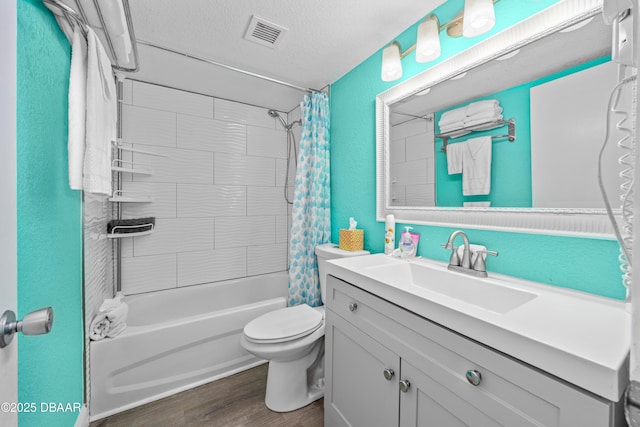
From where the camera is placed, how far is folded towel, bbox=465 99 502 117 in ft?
3.69

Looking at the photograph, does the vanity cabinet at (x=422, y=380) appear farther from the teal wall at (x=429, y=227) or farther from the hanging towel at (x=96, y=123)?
the hanging towel at (x=96, y=123)

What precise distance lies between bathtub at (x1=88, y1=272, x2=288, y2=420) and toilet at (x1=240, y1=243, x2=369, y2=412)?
1.13 ft

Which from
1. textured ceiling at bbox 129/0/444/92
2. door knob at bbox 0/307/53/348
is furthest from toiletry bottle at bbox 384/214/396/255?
door knob at bbox 0/307/53/348

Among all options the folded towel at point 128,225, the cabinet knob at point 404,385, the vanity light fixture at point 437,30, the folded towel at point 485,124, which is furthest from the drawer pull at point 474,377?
the folded towel at point 128,225

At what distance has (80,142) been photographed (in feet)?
3.31

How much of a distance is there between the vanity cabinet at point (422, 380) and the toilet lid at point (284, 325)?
0.26m

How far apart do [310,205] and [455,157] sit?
115cm

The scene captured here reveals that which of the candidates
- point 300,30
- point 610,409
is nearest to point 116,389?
point 610,409

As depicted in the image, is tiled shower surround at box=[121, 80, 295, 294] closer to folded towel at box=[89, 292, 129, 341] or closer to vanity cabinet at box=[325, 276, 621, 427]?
folded towel at box=[89, 292, 129, 341]

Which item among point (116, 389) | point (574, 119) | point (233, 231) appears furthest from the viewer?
point (233, 231)

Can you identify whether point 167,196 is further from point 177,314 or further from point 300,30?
point 300,30

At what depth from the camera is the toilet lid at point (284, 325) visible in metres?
1.43

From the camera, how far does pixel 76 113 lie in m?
1.00

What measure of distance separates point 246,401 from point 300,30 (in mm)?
2263
